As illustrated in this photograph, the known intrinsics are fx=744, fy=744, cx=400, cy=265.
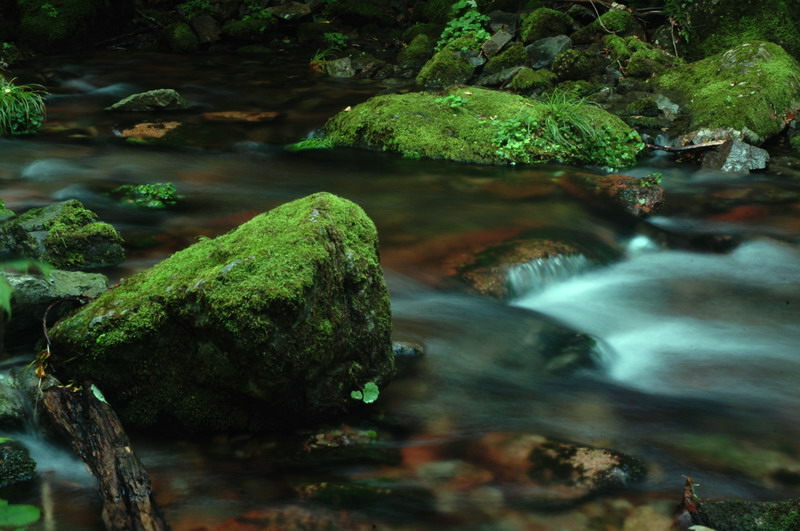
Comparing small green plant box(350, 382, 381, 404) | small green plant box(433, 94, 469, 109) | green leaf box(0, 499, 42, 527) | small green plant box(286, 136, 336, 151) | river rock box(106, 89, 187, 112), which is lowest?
small green plant box(350, 382, 381, 404)

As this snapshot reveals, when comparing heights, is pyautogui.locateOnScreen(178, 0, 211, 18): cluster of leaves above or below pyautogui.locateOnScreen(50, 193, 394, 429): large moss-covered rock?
above

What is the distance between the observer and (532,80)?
1058 centimetres

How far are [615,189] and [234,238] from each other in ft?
15.6

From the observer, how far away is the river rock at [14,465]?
3.14 m

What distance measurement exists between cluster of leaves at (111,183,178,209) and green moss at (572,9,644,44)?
301 inches

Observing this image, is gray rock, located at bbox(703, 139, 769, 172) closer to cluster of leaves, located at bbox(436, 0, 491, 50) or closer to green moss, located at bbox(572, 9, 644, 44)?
green moss, located at bbox(572, 9, 644, 44)

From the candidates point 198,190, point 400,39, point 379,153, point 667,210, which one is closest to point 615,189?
point 667,210

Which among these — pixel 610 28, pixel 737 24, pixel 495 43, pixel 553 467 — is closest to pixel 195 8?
pixel 495 43

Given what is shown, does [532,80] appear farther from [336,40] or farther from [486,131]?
[336,40]

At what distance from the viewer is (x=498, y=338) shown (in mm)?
4797

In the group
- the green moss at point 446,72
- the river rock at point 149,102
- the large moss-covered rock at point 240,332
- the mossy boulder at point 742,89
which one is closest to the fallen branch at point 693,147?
the mossy boulder at point 742,89

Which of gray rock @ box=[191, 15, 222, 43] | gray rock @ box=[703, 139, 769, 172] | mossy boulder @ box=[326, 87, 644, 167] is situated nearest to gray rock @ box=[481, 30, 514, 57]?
mossy boulder @ box=[326, 87, 644, 167]

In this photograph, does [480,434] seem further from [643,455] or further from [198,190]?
[198,190]

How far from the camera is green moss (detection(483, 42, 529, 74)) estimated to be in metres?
11.5
